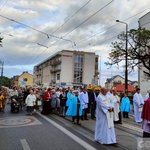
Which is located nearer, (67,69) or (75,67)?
(67,69)

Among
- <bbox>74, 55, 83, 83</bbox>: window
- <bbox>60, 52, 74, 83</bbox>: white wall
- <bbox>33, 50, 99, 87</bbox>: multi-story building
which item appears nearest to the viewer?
<bbox>33, 50, 99, 87</bbox>: multi-story building

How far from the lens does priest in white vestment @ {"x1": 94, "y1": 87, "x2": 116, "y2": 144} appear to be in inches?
300

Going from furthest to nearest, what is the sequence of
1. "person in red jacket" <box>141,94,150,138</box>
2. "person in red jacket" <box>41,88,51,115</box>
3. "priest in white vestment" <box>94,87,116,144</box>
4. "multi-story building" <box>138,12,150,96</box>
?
"multi-story building" <box>138,12,150,96</box> < "person in red jacket" <box>41,88,51,115</box> < "priest in white vestment" <box>94,87,116,144</box> < "person in red jacket" <box>141,94,150,138</box>

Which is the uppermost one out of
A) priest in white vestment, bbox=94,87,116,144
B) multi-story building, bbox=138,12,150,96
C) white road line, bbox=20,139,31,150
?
multi-story building, bbox=138,12,150,96

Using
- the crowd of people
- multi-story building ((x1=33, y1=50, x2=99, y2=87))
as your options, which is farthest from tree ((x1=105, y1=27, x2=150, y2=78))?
multi-story building ((x1=33, y1=50, x2=99, y2=87))

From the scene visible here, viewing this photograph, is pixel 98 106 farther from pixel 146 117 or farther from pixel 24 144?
pixel 24 144

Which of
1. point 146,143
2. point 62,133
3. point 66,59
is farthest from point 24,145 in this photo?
point 66,59

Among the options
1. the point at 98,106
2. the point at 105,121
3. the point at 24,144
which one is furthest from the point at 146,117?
the point at 24,144

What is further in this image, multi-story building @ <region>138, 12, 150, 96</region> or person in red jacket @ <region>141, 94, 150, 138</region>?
multi-story building @ <region>138, 12, 150, 96</region>

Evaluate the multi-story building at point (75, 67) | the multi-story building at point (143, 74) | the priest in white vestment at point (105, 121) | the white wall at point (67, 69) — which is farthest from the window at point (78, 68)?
the priest in white vestment at point (105, 121)

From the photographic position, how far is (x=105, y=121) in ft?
25.4

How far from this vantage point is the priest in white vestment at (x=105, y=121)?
7.63 meters

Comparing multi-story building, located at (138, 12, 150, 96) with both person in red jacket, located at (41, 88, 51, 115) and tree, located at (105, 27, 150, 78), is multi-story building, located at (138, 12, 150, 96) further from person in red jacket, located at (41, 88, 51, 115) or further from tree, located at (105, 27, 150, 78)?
person in red jacket, located at (41, 88, 51, 115)

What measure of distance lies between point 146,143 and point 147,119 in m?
0.82
